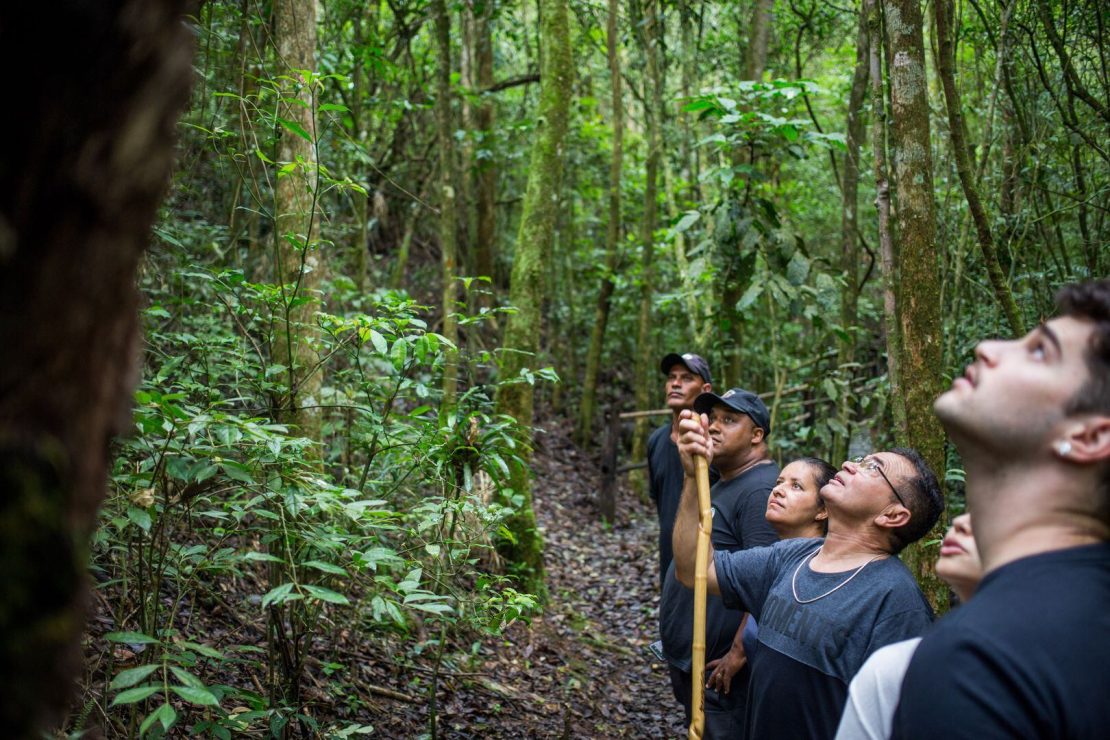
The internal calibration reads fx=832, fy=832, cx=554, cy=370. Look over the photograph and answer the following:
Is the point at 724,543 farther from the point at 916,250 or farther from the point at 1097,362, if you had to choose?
the point at 1097,362

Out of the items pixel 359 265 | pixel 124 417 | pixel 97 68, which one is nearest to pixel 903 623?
pixel 124 417

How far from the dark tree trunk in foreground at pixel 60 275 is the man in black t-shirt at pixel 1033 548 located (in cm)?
130

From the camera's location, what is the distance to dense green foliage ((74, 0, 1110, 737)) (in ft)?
9.73

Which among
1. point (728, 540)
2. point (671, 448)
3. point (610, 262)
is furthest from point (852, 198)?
point (728, 540)

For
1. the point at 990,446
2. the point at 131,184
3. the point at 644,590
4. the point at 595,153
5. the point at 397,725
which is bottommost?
the point at 644,590

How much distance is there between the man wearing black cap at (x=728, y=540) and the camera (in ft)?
11.7

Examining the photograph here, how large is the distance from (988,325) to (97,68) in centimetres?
780

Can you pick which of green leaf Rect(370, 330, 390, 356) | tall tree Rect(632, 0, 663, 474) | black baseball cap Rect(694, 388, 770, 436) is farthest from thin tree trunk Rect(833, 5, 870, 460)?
green leaf Rect(370, 330, 390, 356)

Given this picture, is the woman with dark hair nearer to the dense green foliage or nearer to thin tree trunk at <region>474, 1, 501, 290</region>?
the dense green foliage

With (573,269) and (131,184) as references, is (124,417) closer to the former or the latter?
(131,184)

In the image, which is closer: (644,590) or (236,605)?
(236,605)

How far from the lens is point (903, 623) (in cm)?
245

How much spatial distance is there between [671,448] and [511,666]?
2052mm

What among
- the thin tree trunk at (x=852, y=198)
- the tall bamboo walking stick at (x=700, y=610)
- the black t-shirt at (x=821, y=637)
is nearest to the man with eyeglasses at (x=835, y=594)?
the black t-shirt at (x=821, y=637)
